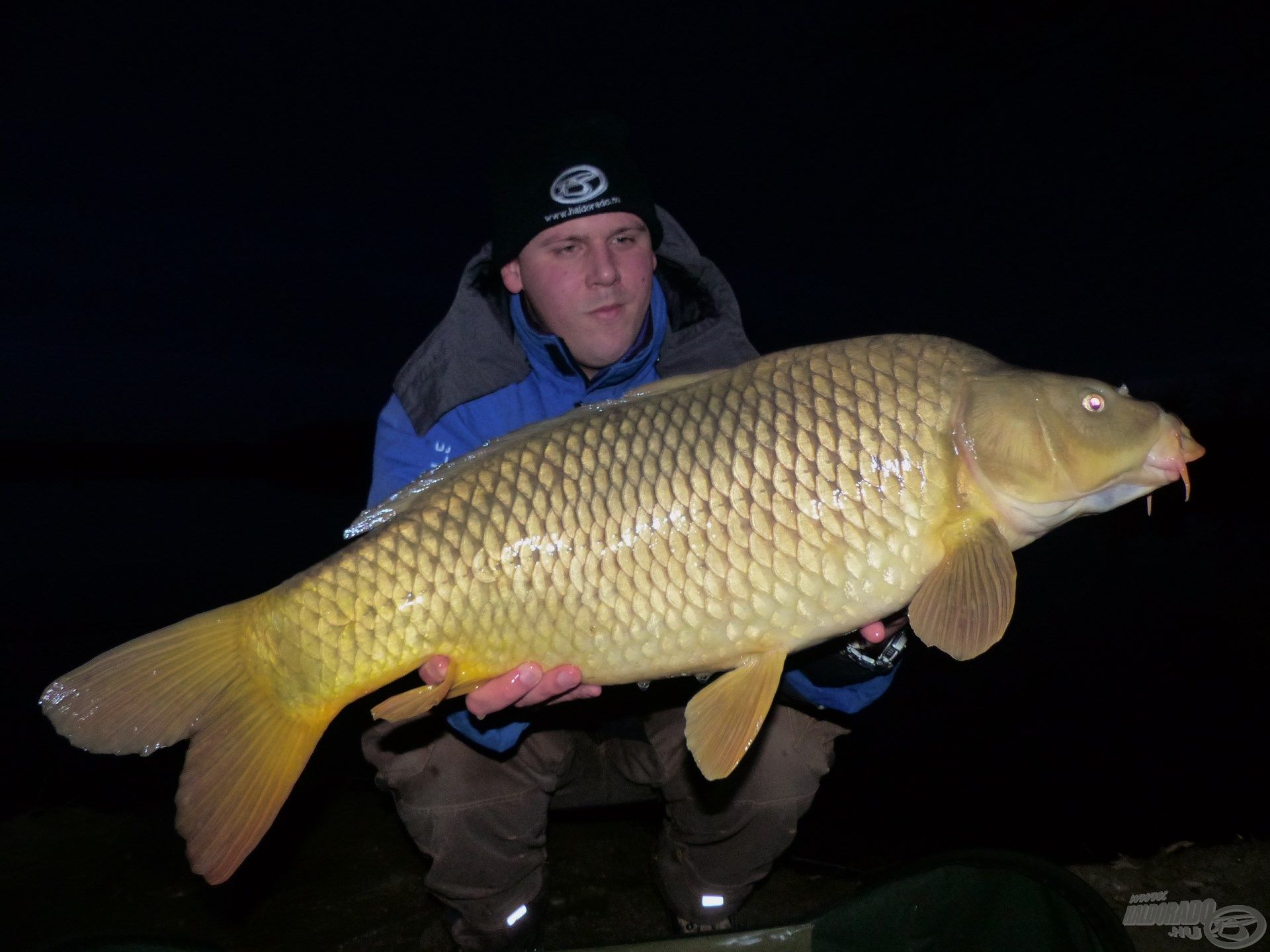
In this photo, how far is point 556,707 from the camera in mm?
1818

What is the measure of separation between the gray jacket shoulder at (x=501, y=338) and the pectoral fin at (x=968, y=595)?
0.71 meters

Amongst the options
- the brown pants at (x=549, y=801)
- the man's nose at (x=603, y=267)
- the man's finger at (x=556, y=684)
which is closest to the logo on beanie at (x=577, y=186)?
the man's nose at (x=603, y=267)

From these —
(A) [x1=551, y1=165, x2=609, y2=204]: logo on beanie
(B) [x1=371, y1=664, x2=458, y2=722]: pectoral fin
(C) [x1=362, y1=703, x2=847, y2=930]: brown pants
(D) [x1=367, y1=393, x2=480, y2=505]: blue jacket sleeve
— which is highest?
(A) [x1=551, y1=165, x2=609, y2=204]: logo on beanie

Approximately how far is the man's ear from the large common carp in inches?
30.1

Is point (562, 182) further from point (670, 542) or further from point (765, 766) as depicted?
point (765, 766)

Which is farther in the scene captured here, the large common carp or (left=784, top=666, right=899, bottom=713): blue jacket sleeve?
(left=784, top=666, right=899, bottom=713): blue jacket sleeve

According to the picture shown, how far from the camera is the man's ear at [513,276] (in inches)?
73.0

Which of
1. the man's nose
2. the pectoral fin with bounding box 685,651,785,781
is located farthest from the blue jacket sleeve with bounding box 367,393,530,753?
the pectoral fin with bounding box 685,651,785,781

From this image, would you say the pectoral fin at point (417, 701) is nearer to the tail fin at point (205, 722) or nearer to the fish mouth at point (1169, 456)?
the tail fin at point (205, 722)

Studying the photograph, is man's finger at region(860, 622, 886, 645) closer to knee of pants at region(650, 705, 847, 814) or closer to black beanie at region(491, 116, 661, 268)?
knee of pants at region(650, 705, 847, 814)

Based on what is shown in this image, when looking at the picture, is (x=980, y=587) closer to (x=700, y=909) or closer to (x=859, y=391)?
(x=859, y=391)

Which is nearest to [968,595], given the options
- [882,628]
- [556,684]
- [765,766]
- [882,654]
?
[882,628]

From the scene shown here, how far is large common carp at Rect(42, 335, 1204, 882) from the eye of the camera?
1110mm

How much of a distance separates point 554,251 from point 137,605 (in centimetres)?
622
